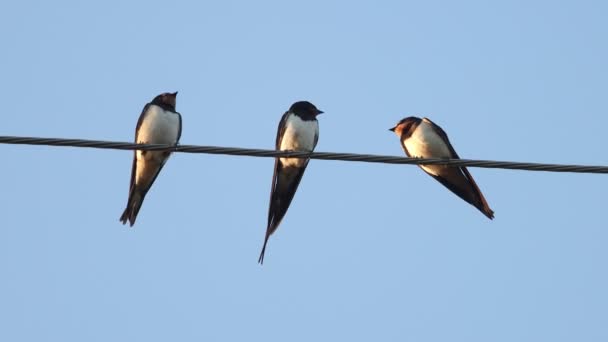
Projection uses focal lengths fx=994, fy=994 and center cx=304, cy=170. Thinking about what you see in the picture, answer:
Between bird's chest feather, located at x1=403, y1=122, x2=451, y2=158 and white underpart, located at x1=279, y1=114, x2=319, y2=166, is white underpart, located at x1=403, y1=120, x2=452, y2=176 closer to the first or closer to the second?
bird's chest feather, located at x1=403, y1=122, x2=451, y2=158

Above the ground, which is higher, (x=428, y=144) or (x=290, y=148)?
(x=428, y=144)

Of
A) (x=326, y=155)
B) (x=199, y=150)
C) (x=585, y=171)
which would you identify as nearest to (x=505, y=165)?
(x=585, y=171)

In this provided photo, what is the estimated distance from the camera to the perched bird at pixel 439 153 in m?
6.93

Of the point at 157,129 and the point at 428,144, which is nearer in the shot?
the point at 157,129

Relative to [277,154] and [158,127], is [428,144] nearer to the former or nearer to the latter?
[158,127]

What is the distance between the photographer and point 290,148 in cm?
686

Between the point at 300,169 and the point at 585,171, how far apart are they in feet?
9.62

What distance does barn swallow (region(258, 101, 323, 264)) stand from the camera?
270 inches

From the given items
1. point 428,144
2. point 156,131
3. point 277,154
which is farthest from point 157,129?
point 277,154

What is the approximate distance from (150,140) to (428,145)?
1.94m

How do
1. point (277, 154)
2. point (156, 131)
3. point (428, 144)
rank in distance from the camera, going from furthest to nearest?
1. point (428, 144)
2. point (156, 131)
3. point (277, 154)

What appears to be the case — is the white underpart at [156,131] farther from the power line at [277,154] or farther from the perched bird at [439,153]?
Answer: the power line at [277,154]

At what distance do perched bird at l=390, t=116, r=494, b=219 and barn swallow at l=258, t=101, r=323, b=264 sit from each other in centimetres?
70

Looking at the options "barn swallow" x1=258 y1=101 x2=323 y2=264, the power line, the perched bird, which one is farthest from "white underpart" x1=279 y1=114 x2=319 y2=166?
the power line
